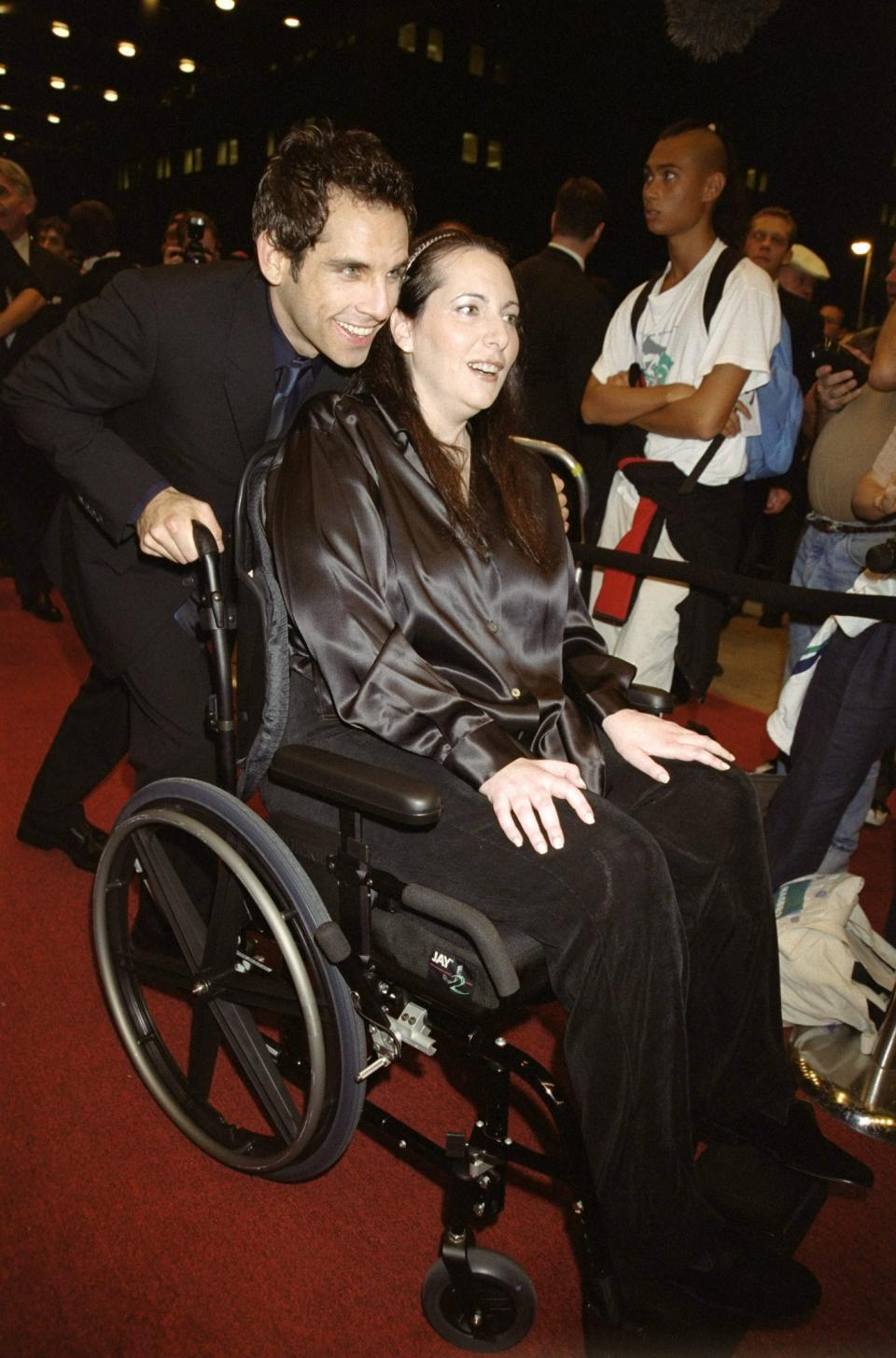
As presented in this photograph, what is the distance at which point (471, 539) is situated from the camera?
1561 millimetres

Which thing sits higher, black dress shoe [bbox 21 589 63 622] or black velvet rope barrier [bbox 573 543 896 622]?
black velvet rope barrier [bbox 573 543 896 622]

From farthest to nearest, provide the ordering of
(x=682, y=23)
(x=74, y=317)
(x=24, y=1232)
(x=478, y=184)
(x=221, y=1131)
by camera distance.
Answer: (x=478, y=184), (x=682, y=23), (x=74, y=317), (x=221, y=1131), (x=24, y=1232)

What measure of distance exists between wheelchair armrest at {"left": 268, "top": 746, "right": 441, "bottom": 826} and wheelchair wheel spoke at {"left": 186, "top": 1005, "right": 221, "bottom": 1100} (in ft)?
1.75

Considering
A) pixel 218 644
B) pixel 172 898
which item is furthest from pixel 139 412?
pixel 172 898

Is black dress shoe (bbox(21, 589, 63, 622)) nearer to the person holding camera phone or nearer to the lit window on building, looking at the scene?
the person holding camera phone

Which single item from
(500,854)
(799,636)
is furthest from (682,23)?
(500,854)

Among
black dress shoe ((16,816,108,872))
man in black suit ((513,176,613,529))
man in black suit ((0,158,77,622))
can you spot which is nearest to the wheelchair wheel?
black dress shoe ((16,816,108,872))

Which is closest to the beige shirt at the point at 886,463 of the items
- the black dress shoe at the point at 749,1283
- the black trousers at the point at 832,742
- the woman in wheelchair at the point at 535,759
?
the black trousers at the point at 832,742

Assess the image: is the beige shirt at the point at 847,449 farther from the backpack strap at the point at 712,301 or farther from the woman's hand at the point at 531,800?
the woman's hand at the point at 531,800

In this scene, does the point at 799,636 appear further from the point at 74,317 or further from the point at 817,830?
the point at 74,317

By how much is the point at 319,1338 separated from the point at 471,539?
1205mm

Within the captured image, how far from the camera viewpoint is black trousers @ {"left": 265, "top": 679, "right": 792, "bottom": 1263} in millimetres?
1156

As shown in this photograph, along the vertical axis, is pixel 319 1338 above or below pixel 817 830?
below

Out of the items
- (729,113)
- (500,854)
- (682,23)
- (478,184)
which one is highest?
(478,184)
